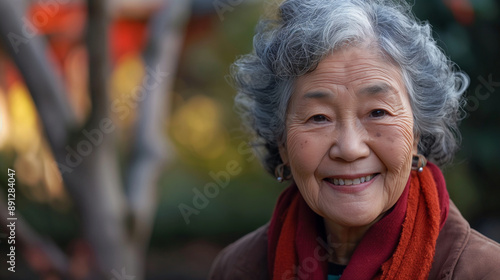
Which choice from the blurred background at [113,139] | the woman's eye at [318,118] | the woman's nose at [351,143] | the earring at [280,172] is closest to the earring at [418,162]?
the woman's nose at [351,143]

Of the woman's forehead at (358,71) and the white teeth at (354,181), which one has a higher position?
the woman's forehead at (358,71)

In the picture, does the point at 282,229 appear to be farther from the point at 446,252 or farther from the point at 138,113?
the point at 138,113

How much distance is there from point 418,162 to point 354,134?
1.15 ft

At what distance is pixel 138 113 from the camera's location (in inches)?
156

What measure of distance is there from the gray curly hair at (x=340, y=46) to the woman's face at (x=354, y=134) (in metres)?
0.05

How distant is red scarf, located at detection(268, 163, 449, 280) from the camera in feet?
5.98

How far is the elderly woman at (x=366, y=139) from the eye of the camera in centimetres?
182

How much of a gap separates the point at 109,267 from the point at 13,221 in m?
0.65

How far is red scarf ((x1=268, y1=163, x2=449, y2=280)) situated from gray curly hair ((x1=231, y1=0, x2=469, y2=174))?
0.73 feet

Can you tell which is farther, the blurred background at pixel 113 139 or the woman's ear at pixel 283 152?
the blurred background at pixel 113 139

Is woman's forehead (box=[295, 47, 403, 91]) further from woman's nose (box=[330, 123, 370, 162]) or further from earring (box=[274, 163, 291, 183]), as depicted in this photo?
earring (box=[274, 163, 291, 183])

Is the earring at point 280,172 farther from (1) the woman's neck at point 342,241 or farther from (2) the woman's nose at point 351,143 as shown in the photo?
(2) the woman's nose at point 351,143

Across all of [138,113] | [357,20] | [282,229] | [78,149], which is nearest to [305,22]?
[357,20]

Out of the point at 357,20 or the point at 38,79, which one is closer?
the point at 357,20
